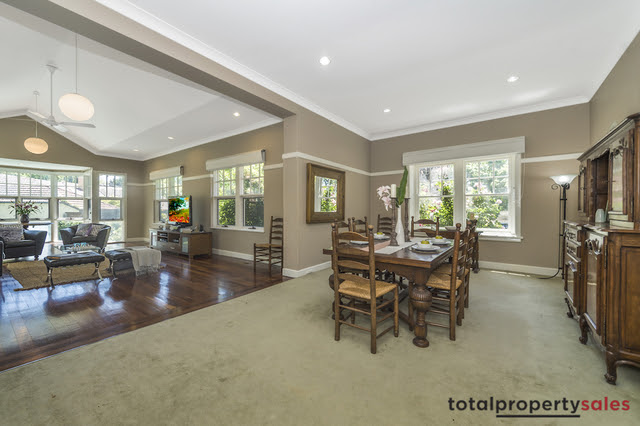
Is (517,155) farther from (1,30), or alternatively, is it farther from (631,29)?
(1,30)

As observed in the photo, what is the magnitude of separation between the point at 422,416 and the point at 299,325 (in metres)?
1.33

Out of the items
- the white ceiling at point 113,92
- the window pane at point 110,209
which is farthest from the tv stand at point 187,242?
the window pane at point 110,209

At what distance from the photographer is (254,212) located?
5.74m

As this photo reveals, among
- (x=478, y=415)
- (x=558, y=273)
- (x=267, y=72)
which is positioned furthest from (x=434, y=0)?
(x=558, y=273)

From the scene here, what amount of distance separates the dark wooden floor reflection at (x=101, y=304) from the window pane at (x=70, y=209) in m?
4.40

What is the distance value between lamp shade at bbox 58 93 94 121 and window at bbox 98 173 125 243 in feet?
20.4

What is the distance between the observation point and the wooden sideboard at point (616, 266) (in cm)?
159

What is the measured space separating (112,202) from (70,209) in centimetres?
118

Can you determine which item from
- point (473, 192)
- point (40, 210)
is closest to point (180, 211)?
point (40, 210)

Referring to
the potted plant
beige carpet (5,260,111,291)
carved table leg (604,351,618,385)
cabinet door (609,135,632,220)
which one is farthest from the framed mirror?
the potted plant

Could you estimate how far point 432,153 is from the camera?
5.14m

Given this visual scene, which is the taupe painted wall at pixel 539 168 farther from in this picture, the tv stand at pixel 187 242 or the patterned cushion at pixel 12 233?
the patterned cushion at pixel 12 233

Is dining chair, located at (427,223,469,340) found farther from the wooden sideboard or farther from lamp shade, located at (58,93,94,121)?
lamp shade, located at (58,93,94,121)

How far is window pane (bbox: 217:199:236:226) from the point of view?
6.12 metres
